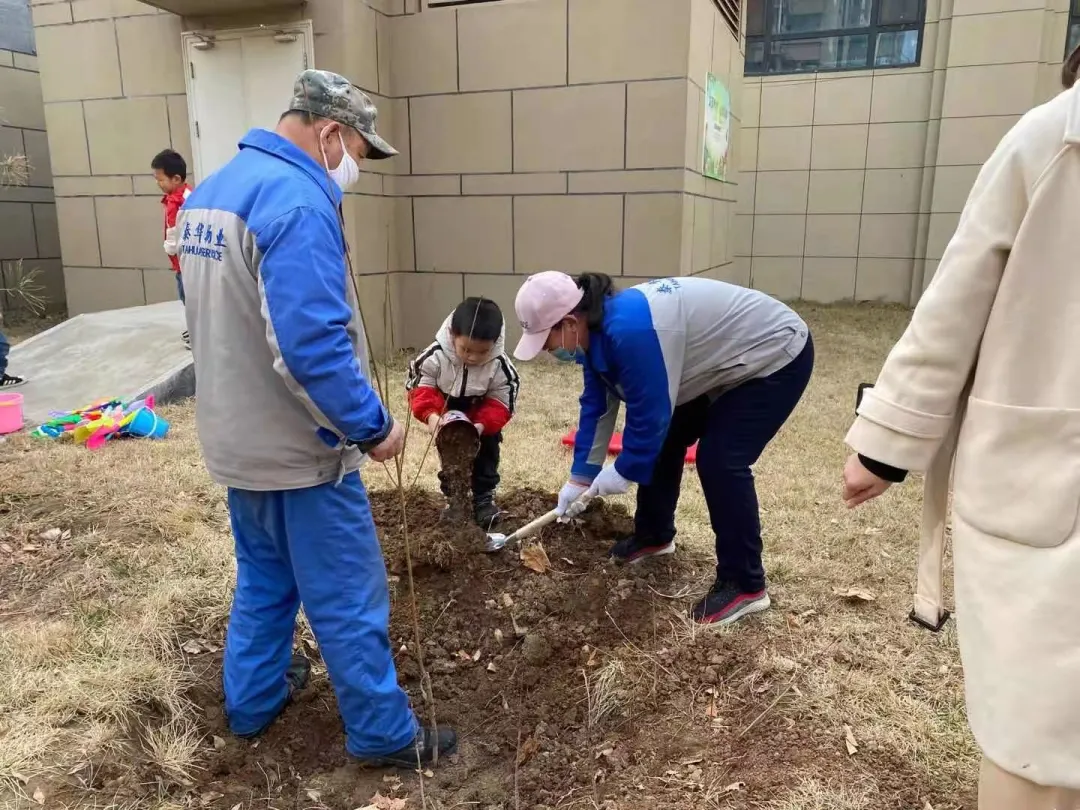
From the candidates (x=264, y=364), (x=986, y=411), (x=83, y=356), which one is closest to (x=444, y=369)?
(x=264, y=364)

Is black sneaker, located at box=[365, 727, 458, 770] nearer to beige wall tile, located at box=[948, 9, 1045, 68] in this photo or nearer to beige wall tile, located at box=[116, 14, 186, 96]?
beige wall tile, located at box=[116, 14, 186, 96]

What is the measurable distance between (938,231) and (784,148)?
2301 millimetres

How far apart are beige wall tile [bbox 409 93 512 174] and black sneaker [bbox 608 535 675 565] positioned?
4.40 meters

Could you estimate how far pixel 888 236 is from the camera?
10742mm

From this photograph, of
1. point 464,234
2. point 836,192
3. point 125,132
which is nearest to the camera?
point 464,234

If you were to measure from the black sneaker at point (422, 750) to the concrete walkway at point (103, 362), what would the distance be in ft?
13.1

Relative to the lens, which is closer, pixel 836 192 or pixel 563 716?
pixel 563 716

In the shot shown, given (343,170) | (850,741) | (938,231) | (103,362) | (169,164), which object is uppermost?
(169,164)

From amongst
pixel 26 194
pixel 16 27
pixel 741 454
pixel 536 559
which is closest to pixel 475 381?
pixel 536 559

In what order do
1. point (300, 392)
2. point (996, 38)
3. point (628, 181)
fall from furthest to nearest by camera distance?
1. point (996, 38)
2. point (628, 181)
3. point (300, 392)

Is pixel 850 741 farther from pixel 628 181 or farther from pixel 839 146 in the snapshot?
pixel 839 146

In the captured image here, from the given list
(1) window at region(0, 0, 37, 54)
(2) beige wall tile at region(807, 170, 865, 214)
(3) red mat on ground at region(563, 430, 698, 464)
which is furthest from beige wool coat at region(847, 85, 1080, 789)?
(1) window at region(0, 0, 37, 54)

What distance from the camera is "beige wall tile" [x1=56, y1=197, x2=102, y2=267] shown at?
773cm

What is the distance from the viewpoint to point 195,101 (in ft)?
22.7
